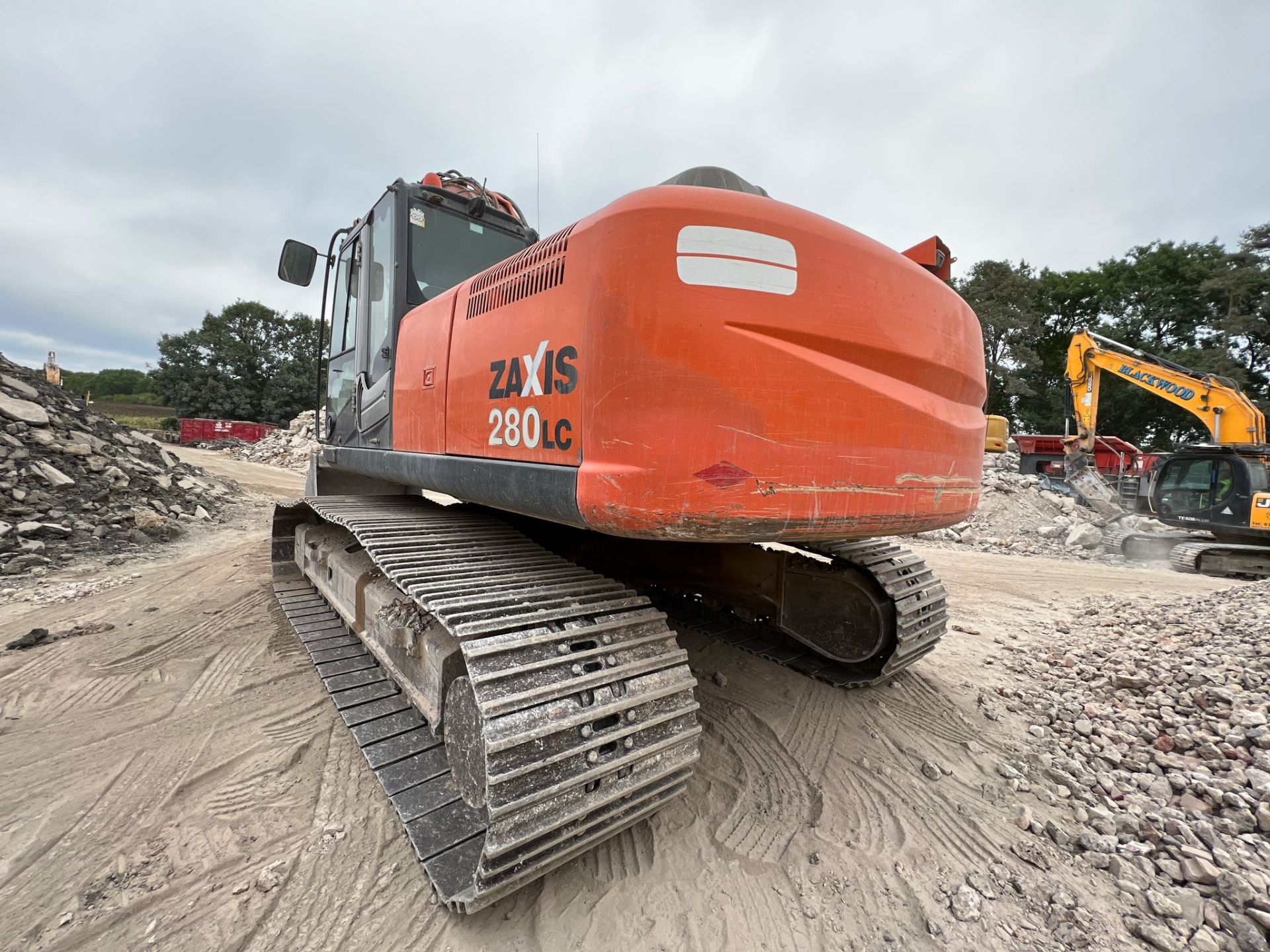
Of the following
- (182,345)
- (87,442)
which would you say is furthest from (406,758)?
(182,345)

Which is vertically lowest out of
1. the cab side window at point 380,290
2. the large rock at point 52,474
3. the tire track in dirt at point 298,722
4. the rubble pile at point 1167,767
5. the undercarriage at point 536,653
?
the tire track in dirt at point 298,722

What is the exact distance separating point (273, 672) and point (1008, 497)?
41.2ft

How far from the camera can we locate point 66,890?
1.74m

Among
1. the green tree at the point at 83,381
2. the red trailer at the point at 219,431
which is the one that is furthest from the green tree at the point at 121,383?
the red trailer at the point at 219,431

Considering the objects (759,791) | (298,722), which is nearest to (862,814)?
(759,791)

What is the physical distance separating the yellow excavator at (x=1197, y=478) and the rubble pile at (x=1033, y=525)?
28 cm

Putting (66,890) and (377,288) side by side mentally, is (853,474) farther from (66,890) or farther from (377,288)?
(377,288)

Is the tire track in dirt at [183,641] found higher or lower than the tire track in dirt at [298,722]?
higher

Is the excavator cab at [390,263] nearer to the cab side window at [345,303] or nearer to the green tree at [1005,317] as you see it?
the cab side window at [345,303]

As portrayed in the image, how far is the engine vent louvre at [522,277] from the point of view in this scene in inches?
70.1

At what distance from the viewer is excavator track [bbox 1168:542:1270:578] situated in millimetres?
7504

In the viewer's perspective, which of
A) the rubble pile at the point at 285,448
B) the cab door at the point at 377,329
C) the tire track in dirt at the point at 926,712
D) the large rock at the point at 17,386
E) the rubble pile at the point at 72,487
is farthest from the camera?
the rubble pile at the point at 285,448

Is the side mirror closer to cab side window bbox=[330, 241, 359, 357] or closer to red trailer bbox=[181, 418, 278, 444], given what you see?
cab side window bbox=[330, 241, 359, 357]

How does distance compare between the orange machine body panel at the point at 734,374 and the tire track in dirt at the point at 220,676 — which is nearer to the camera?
the orange machine body panel at the point at 734,374
